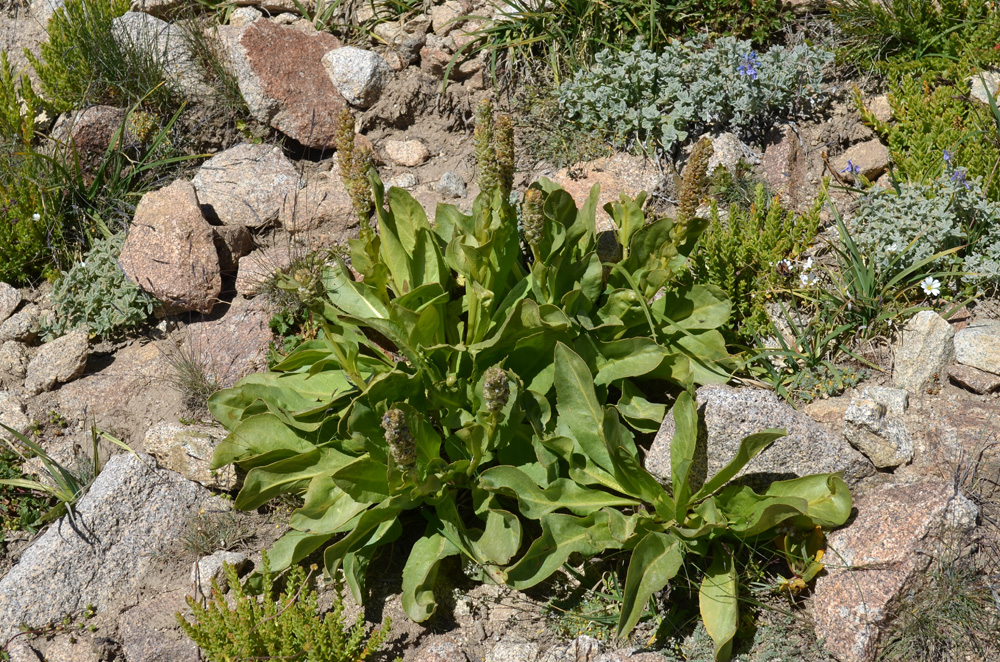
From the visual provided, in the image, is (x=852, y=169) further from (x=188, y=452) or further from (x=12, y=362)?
(x=12, y=362)

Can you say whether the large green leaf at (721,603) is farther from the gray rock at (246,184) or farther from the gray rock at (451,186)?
the gray rock at (246,184)

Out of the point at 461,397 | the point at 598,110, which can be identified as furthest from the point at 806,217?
the point at 461,397

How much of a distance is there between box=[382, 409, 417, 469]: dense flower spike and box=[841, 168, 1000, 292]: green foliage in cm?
258

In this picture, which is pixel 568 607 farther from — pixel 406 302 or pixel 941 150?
pixel 941 150

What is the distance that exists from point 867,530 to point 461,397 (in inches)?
73.5

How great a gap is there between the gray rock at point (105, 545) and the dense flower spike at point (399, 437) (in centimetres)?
160

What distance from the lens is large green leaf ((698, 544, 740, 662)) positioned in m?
3.17

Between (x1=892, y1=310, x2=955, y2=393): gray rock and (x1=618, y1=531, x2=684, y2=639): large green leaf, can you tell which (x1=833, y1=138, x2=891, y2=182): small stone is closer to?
(x1=892, y1=310, x2=955, y2=393): gray rock

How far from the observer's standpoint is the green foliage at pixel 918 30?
504 centimetres

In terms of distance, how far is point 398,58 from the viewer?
6148 mm

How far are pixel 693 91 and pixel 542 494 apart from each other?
2.91m

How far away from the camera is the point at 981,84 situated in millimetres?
4945

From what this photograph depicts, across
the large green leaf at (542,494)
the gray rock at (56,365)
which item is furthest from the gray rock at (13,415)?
the large green leaf at (542,494)

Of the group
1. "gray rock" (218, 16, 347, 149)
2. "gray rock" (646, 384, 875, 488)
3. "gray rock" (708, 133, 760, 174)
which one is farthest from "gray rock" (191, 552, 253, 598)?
"gray rock" (708, 133, 760, 174)
